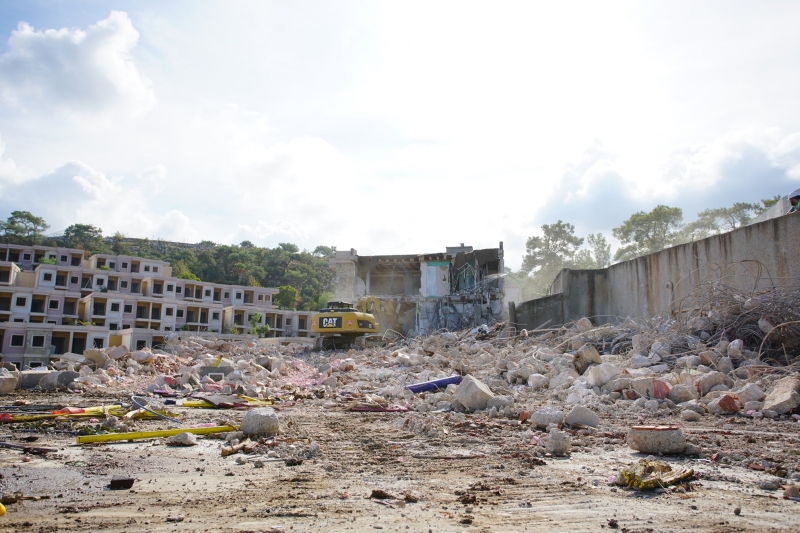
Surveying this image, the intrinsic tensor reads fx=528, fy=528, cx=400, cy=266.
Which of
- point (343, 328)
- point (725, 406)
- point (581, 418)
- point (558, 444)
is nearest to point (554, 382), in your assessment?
point (725, 406)

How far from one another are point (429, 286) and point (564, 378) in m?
20.4

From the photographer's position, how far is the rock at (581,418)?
4.57 metres

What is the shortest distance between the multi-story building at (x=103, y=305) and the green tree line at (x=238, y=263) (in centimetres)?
598

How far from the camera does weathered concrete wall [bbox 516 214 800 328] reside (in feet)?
24.4

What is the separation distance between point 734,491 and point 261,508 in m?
2.39

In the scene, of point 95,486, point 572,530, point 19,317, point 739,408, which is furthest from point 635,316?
point 19,317

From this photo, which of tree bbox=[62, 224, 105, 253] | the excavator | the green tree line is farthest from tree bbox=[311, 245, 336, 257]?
the excavator

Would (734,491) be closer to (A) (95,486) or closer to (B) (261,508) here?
(B) (261,508)

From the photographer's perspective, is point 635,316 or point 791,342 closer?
point 791,342

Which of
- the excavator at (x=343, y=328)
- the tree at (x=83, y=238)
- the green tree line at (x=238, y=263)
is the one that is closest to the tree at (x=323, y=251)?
the green tree line at (x=238, y=263)

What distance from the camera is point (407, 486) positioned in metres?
2.94

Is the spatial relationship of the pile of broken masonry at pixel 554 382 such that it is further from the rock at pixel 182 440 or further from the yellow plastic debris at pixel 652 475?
the rock at pixel 182 440

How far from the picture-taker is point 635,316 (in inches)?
437

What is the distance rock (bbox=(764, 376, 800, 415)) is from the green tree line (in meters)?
51.2
